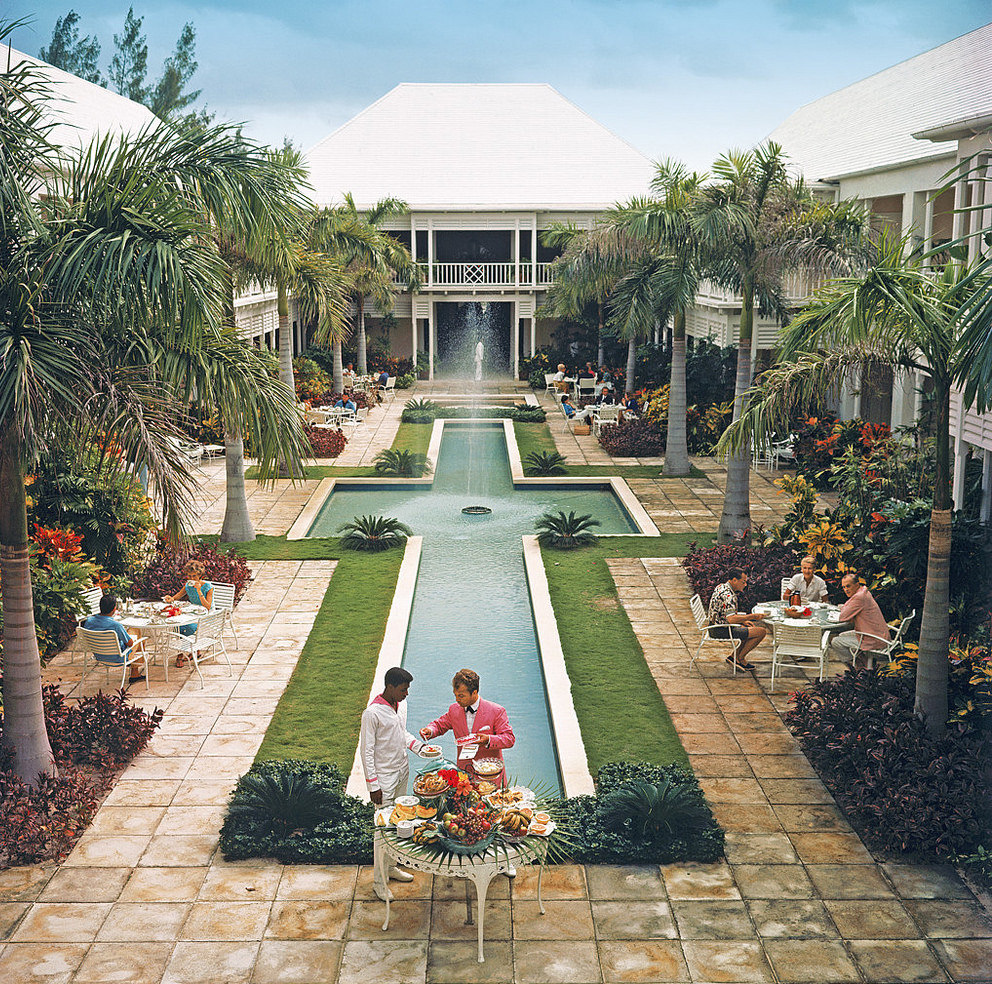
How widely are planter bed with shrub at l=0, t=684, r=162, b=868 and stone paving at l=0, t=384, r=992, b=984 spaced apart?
0.13 metres

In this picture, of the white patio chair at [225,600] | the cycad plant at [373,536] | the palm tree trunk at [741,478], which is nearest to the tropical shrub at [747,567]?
the palm tree trunk at [741,478]

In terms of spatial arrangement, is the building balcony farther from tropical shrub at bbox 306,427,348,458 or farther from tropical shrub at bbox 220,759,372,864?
tropical shrub at bbox 220,759,372,864

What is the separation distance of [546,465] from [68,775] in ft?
47.0

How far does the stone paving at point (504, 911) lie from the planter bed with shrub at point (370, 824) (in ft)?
0.39

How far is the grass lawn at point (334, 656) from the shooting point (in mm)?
9664

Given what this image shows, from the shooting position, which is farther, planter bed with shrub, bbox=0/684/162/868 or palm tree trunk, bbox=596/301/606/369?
palm tree trunk, bbox=596/301/606/369

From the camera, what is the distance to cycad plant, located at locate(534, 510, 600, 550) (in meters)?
16.4

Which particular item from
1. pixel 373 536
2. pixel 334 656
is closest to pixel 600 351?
pixel 373 536

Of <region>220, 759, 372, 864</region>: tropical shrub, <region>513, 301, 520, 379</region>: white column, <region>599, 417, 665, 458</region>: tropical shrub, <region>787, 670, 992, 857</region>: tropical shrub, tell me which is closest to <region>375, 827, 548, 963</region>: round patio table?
<region>220, 759, 372, 864</region>: tropical shrub

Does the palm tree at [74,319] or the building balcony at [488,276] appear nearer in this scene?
the palm tree at [74,319]

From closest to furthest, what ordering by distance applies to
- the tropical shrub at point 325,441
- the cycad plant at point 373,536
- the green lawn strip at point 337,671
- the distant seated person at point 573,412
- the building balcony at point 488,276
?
the green lawn strip at point 337,671 → the cycad plant at point 373,536 → the tropical shrub at point 325,441 → the distant seated person at point 573,412 → the building balcony at point 488,276

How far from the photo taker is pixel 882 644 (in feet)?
35.1

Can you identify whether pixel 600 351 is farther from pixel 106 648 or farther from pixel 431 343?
pixel 106 648

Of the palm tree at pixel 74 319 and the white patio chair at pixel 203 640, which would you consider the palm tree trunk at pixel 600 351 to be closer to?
the white patio chair at pixel 203 640
